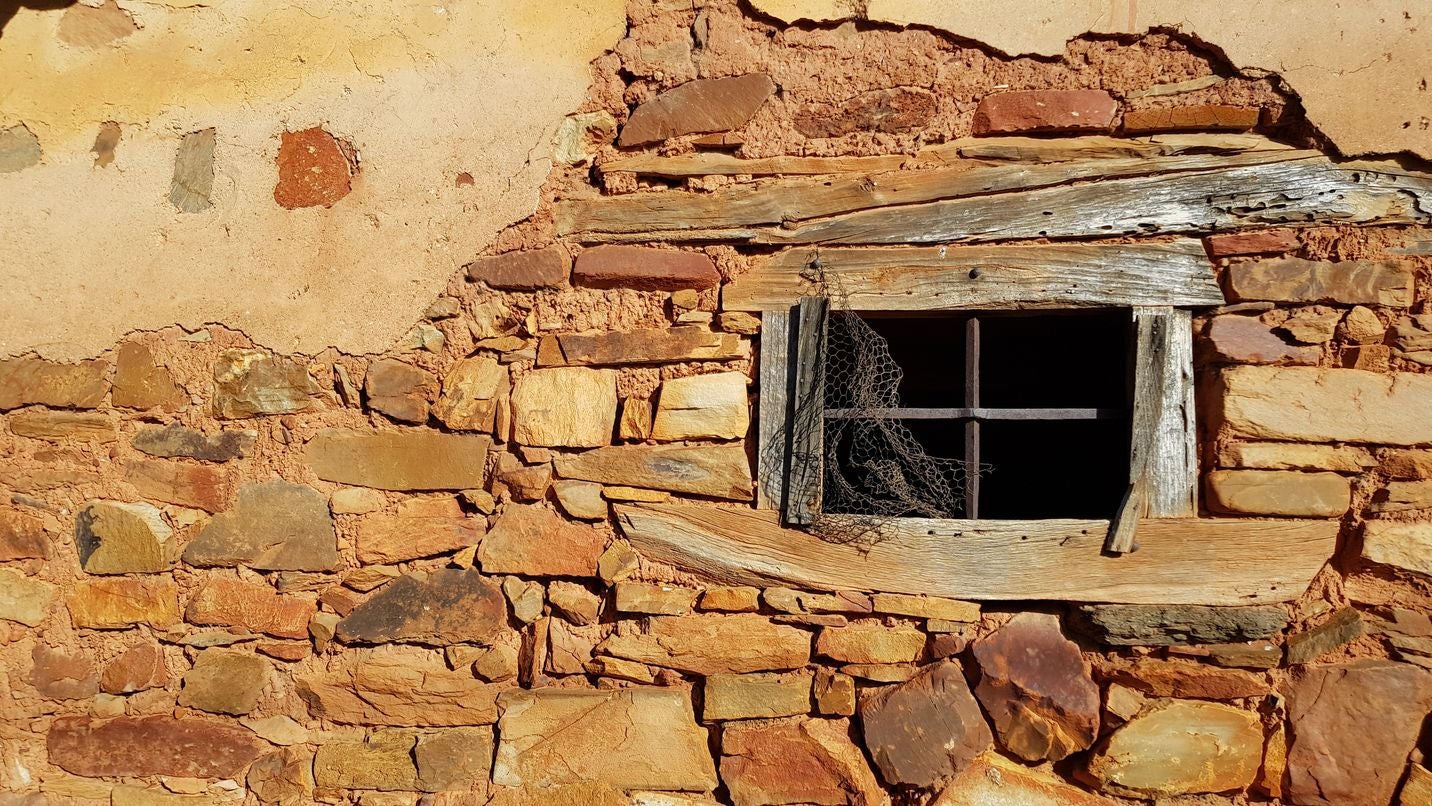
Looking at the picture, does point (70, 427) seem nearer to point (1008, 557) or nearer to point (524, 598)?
point (524, 598)

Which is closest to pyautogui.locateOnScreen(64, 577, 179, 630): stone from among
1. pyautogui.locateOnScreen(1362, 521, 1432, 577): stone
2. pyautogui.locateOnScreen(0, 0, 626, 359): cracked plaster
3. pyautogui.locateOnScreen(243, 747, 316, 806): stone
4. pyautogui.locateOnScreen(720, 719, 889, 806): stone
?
pyautogui.locateOnScreen(243, 747, 316, 806): stone

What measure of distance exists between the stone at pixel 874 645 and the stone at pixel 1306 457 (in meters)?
0.78

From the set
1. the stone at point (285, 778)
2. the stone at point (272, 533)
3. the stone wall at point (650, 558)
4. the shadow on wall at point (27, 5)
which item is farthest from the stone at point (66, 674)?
the shadow on wall at point (27, 5)

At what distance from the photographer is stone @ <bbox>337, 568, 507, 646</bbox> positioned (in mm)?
2117

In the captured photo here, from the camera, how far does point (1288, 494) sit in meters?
1.92

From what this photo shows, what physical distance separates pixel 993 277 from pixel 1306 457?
73cm

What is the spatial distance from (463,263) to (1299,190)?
184 centimetres

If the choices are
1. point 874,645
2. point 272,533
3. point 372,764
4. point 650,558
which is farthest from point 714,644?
point 272,533

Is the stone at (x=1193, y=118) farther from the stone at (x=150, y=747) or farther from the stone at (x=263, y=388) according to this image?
the stone at (x=150, y=747)

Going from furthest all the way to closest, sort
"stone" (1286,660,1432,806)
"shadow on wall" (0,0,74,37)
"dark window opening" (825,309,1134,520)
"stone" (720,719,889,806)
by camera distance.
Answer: "dark window opening" (825,309,1134,520) → "shadow on wall" (0,0,74,37) → "stone" (720,719,889,806) → "stone" (1286,660,1432,806)

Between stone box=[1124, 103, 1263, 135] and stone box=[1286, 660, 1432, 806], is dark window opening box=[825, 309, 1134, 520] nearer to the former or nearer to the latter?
stone box=[1124, 103, 1263, 135]

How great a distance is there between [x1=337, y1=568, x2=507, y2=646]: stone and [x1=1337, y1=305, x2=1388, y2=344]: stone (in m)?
1.90

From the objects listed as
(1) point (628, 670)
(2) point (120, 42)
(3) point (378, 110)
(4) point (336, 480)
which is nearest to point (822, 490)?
(1) point (628, 670)

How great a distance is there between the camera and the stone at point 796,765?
1.97 meters
